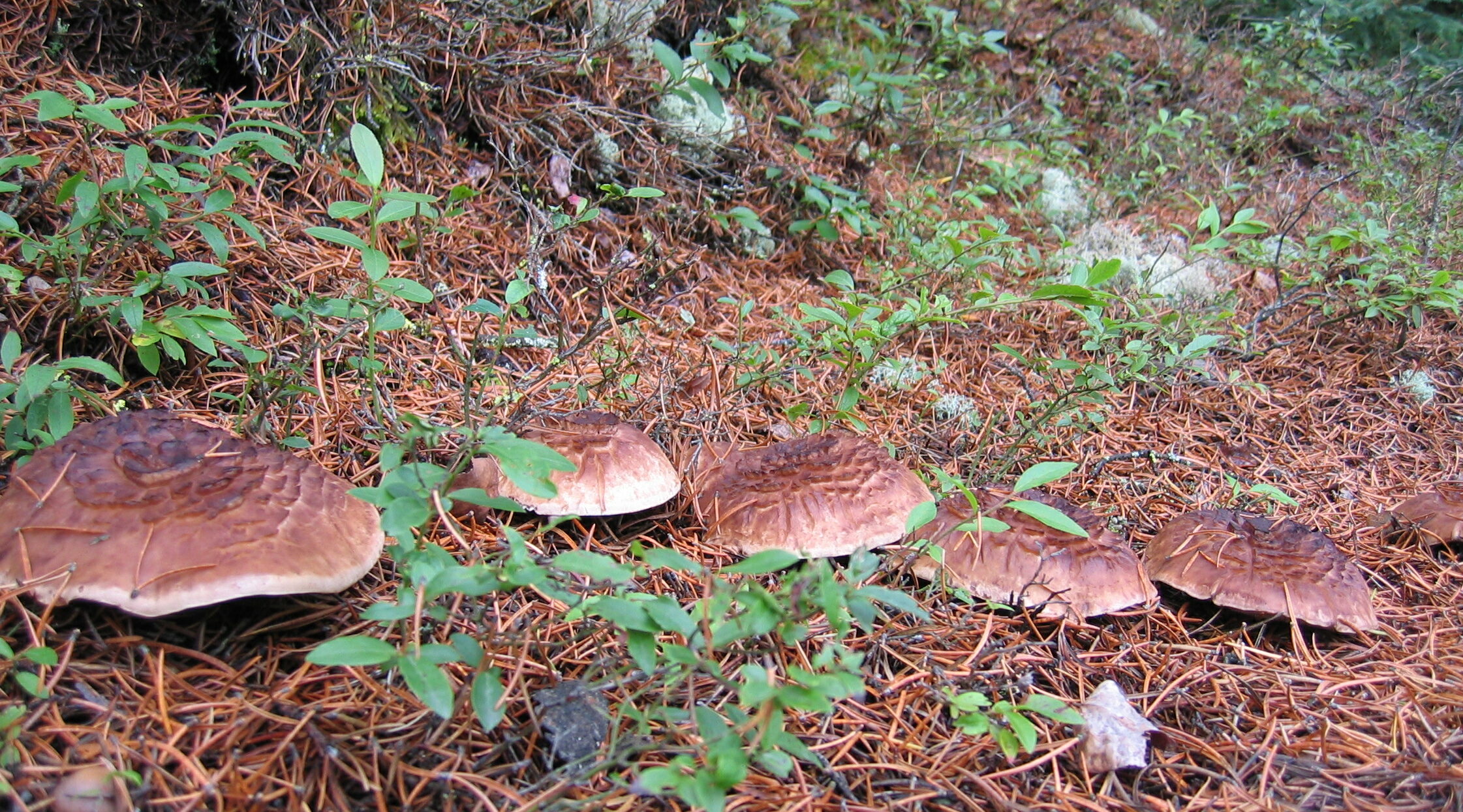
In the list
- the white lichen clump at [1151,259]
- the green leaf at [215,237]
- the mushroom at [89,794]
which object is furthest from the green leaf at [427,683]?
the white lichen clump at [1151,259]

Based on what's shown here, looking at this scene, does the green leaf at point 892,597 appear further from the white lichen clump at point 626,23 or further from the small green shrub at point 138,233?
the white lichen clump at point 626,23

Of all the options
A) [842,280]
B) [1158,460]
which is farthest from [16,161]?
[1158,460]

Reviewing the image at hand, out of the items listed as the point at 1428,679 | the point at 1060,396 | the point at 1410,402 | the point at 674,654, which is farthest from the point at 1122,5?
the point at 674,654

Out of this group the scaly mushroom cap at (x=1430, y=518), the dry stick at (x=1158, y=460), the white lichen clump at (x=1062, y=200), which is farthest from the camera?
the white lichen clump at (x=1062, y=200)

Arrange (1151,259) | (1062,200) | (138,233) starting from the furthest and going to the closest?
(1062,200) < (1151,259) < (138,233)

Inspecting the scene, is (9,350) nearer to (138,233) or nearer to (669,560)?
(138,233)

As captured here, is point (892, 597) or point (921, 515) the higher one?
point (892, 597)

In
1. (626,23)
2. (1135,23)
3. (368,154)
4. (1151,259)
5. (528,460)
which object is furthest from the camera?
(1135,23)
